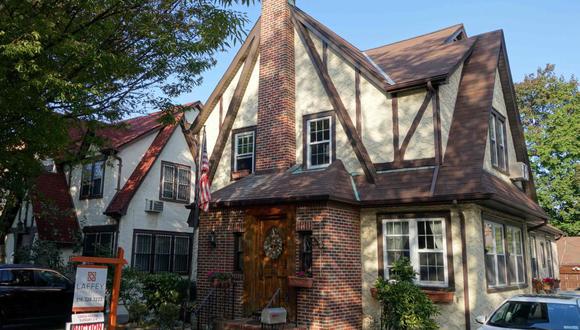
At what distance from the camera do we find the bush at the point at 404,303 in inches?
418

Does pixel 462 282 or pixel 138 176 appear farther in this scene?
pixel 138 176

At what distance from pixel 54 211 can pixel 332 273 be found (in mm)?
11437

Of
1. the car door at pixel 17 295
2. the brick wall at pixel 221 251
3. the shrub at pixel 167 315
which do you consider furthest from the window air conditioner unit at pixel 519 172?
the car door at pixel 17 295

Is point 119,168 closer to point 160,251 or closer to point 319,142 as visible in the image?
point 160,251

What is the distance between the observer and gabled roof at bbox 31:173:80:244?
18.1 m

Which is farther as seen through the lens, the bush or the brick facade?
the brick facade

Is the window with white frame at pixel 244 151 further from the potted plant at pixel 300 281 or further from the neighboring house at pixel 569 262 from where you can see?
the neighboring house at pixel 569 262

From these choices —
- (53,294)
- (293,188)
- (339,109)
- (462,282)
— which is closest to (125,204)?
(53,294)

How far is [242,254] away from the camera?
13.3 m

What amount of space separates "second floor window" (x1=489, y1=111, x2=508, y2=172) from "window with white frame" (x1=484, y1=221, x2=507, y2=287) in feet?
7.17

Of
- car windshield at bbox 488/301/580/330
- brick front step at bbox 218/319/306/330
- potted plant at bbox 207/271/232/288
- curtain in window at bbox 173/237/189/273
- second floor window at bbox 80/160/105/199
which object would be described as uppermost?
second floor window at bbox 80/160/105/199

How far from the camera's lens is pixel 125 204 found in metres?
18.5

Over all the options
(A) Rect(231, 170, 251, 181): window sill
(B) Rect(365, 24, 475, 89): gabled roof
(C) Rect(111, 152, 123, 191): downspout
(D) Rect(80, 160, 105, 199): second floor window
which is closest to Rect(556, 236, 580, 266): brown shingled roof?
(B) Rect(365, 24, 475, 89): gabled roof

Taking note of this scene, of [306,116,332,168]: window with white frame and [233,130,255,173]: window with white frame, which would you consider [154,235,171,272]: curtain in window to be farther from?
[306,116,332,168]: window with white frame
